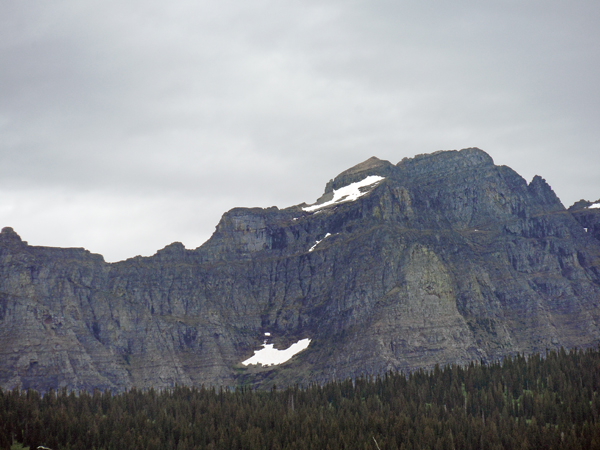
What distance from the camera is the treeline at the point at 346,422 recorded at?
146000 mm

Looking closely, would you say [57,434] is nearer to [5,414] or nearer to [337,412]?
[5,414]

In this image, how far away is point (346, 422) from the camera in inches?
6412

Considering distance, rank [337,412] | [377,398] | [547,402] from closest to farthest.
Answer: [547,402], [337,412], [377,398]

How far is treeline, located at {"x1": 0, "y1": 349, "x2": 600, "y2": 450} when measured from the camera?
479 ft

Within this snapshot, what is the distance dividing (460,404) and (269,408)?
4806 centimetres

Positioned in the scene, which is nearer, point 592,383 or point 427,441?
point 427,441

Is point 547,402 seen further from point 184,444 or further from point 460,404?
point 184,444

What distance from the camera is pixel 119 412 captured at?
618ft

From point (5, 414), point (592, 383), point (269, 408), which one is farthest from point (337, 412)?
point (5, 414)

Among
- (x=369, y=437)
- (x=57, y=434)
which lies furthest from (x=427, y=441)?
(x=57, y=434)

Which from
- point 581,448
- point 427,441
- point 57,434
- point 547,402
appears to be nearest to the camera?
point 581,448

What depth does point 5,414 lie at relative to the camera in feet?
542

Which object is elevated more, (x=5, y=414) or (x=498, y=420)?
(x=5, y=414)

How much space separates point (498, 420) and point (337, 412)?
39.3m
